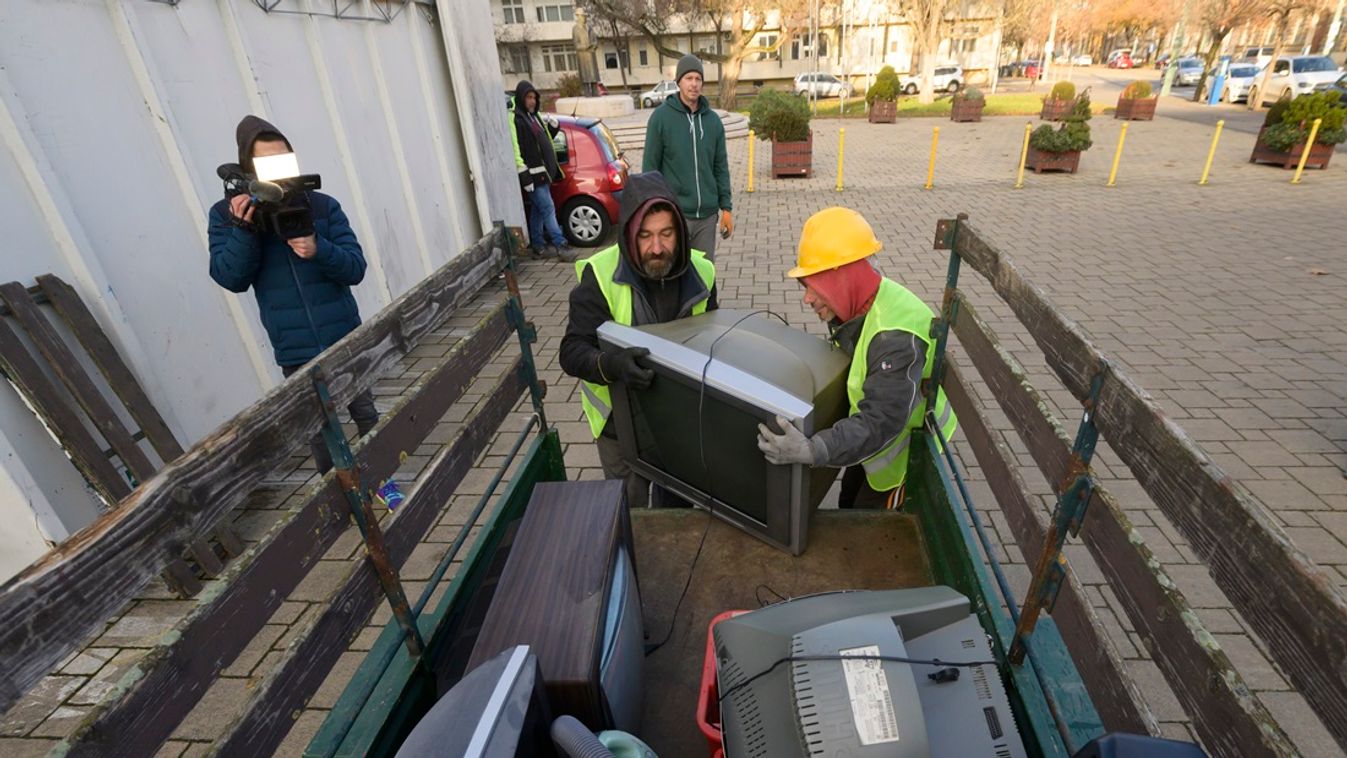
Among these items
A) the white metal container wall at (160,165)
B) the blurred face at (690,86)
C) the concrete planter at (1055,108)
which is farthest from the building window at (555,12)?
the blurred face at (690,86)

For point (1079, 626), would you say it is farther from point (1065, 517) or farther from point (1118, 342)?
point (1118, 342)

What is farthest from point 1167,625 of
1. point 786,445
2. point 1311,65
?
point 1311,65

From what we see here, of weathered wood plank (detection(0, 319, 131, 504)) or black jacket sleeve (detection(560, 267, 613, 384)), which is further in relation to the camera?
weathered wood plank (detection(0, 319, 131, 504))

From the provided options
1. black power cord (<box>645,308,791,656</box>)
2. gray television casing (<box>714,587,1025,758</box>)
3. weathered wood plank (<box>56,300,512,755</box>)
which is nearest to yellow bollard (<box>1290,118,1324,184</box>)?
black power cord (<box>645,308,791,656</box>)

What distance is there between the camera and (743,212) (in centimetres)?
1103

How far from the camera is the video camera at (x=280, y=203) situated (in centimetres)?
290

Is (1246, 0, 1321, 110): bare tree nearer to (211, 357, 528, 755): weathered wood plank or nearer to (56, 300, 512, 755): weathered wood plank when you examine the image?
(211, 357, 528, 755): weathered wood plank

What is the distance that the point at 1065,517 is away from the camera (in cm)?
150

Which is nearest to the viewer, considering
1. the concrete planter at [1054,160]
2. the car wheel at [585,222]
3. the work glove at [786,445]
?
the work glove at [786,445]

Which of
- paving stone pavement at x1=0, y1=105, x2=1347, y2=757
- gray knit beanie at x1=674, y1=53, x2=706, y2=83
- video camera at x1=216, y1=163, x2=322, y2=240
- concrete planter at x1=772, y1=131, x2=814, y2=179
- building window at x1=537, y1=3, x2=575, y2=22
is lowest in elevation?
paving stone pavement at x1=0, y1=105, x2=1347, y2=757

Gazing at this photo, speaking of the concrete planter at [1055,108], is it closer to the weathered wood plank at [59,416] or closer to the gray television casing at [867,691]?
the gray television casing at [867,691]

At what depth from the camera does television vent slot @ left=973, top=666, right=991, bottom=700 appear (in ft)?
4.64

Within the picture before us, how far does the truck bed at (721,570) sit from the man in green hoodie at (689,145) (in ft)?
12.5

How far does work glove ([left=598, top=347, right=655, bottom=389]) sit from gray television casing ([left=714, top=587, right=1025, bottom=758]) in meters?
0.87
